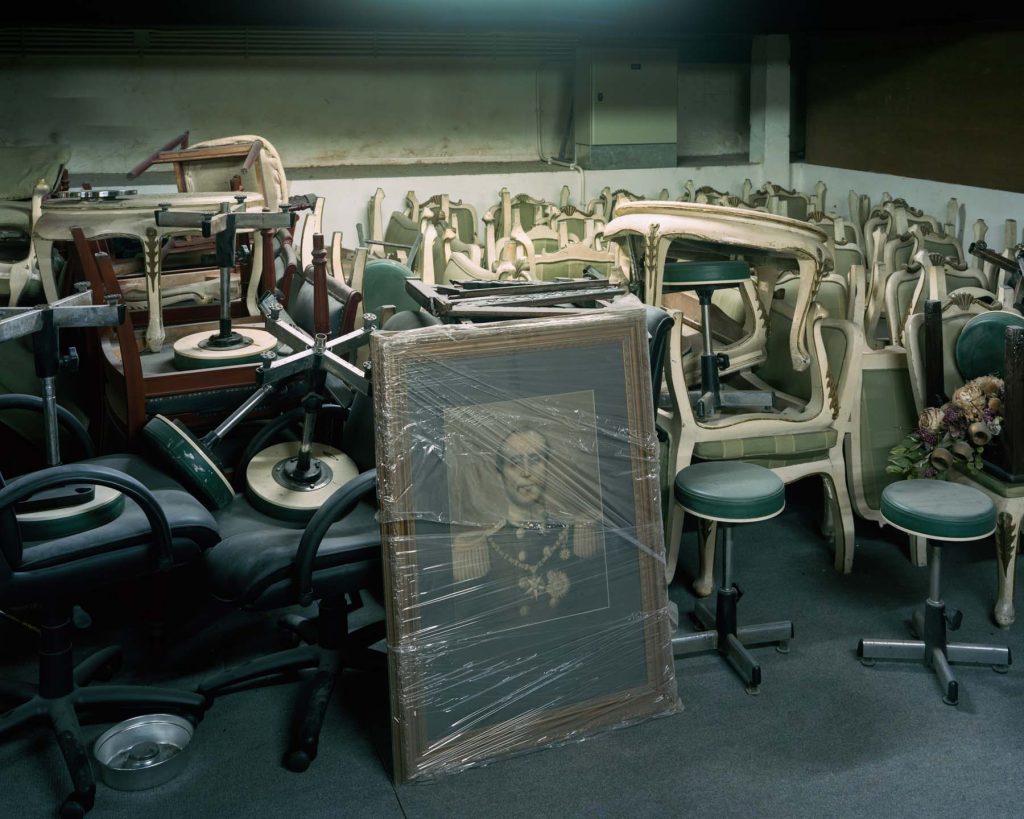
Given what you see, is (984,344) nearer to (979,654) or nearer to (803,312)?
(803,312)

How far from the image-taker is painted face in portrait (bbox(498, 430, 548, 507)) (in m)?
2.68

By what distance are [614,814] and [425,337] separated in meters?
1.21

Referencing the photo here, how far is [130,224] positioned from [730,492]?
7.03 ft

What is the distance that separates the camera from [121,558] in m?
2.57

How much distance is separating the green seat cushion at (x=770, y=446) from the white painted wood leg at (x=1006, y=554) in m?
0.59

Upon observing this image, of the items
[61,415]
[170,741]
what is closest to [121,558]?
[170,741]

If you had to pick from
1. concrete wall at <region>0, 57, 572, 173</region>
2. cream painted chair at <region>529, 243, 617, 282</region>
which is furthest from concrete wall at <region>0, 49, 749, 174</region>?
cream painted chair at <region>529, 243, 617, 282</region>

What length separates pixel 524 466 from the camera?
2.70 meters

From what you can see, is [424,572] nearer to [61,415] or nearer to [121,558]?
[121,558]

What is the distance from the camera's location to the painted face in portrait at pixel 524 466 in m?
2.68

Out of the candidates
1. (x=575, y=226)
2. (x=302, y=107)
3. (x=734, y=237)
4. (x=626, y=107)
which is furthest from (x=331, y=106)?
(x=734, y=237)

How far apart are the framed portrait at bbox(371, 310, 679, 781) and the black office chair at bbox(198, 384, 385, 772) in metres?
0.16

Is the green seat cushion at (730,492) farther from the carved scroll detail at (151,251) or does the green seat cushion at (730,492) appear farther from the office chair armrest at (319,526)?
the carved scroll detail at (151,251)

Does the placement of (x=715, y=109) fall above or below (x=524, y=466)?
above
